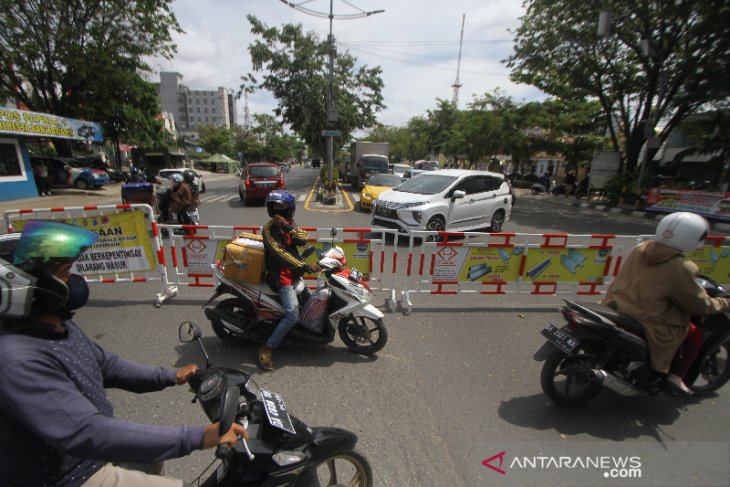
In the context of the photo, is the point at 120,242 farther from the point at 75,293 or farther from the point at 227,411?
the point at 227,411

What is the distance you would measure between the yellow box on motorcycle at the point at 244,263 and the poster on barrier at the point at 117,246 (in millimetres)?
2136

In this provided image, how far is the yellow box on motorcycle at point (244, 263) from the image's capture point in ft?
11.0

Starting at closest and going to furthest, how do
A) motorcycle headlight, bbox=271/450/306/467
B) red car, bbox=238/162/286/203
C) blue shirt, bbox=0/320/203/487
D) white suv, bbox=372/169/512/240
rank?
blue shirt, bbox=0/320/203/487, motorcycle headlight, bbox=271/450/306/467, white suv, bbox=372/169/512/240, red car, bbox=238/162/286/203

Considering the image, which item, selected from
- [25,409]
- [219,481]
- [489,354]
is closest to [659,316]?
[489,354]

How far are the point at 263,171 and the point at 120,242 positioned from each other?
1030 centimetres

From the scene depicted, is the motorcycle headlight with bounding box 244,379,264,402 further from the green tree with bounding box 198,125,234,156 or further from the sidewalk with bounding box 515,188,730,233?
the green tree with bounding box 198,125,234,156

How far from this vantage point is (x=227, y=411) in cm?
130

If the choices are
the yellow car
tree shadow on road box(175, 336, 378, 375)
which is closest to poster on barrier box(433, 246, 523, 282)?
tree shadow on road box(175, 336, 378, 375)

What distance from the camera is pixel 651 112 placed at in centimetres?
1579

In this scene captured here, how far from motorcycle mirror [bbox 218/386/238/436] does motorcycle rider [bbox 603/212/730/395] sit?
9.97 ft

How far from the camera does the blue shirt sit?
1.06m

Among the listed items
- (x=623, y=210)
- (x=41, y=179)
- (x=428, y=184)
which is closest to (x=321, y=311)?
(x=428, y=184)

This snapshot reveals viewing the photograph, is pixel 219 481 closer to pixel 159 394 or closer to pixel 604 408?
pixel 159 394

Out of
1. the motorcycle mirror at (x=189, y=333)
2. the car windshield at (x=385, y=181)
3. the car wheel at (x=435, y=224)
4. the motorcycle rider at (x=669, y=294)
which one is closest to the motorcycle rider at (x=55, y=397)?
the motorcycle mirror at (x=189, y=333)
